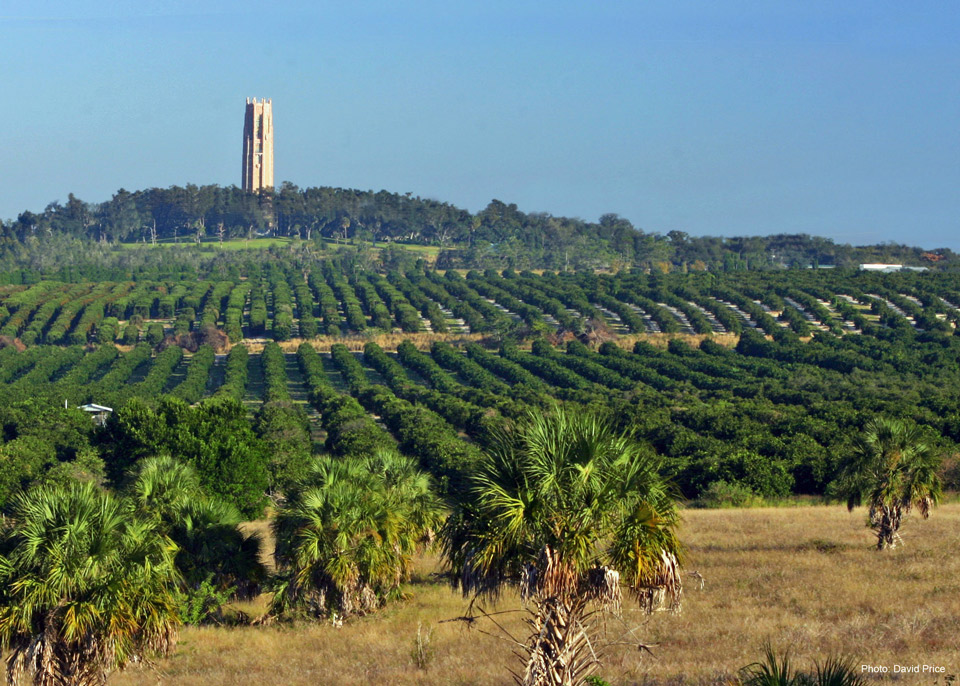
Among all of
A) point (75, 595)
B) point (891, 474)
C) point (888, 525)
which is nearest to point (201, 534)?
point (75, 595)

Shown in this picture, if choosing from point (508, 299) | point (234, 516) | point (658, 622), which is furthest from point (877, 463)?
point (508, 299)

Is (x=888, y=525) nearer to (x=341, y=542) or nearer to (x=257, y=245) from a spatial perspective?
(x=341, y=542)

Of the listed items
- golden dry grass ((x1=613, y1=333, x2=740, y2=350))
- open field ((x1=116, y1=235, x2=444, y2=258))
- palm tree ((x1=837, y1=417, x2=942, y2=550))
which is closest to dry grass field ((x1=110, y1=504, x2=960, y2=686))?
palm tree ((x1=837, y1=417, x2=942, y2=550))

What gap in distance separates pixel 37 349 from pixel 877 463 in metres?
86.2

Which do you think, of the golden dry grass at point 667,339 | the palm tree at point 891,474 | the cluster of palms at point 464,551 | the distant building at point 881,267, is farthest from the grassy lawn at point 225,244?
the cluster of palms at point 464,551

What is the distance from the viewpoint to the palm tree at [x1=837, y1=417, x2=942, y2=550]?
26.2 meters

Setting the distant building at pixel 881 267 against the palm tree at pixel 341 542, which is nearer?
the palm tree at pixel 341 542

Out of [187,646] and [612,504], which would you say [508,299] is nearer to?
[187,646]

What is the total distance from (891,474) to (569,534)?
1589cm

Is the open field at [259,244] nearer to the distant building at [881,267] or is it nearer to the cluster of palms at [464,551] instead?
the distant building at [881,267]

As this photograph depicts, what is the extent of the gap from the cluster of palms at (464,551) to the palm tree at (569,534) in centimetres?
2

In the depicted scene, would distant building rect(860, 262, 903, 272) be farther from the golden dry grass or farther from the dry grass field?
the dry grass field

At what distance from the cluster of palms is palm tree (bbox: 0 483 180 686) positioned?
20 millimetres

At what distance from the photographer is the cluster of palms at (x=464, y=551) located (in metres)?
13.0
